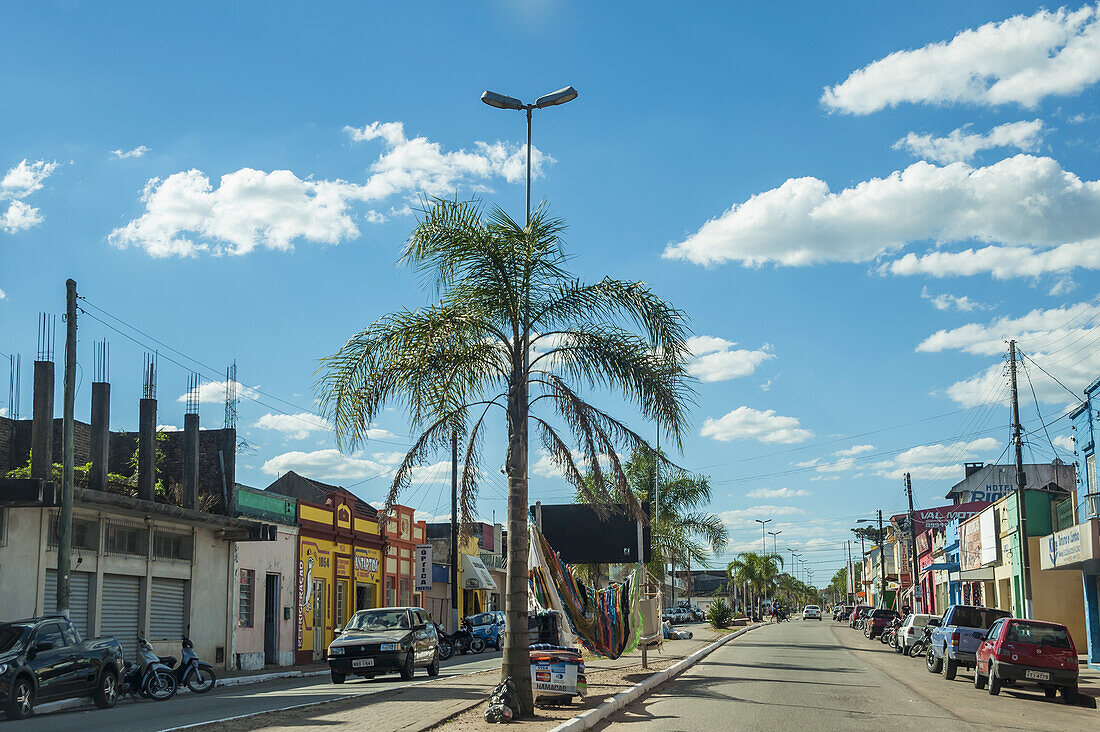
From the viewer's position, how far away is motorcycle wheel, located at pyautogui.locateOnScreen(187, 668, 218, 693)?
22.3m

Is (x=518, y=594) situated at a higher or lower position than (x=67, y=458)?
lower

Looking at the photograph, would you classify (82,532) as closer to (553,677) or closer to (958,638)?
(553,677)

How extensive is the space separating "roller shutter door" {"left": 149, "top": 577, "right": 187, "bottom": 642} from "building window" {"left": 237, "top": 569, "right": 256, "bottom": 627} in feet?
10.0

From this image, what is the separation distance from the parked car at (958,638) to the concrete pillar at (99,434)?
21.2 m

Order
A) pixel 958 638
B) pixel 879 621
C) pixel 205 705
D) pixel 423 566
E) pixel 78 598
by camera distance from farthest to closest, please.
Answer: pixel 879 621
pixel 423 566
pixel 958 638
pixel 78 598
pixel 205 705

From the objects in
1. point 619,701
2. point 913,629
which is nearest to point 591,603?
point 619,701

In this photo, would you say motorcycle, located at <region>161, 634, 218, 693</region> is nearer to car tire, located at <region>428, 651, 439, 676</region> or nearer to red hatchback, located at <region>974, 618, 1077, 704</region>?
car tire, located at <region>428, 651, 439, 676</region>

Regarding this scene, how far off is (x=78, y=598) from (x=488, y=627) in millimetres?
20781

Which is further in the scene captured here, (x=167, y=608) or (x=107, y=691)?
(x=167, y=608)

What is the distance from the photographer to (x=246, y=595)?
3341 cm

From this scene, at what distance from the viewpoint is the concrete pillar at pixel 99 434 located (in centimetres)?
2583

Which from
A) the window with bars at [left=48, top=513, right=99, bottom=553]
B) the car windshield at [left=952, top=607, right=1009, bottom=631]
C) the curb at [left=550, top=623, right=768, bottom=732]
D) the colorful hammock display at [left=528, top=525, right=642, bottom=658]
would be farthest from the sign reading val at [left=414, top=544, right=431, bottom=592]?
the car windshield at [left=952, top=607, right=1009, bottom=631]

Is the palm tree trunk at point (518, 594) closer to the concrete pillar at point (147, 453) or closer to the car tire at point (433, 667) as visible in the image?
the car tire at point (433, 667)

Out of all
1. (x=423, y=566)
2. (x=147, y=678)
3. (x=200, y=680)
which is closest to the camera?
(x=147, y=678)
